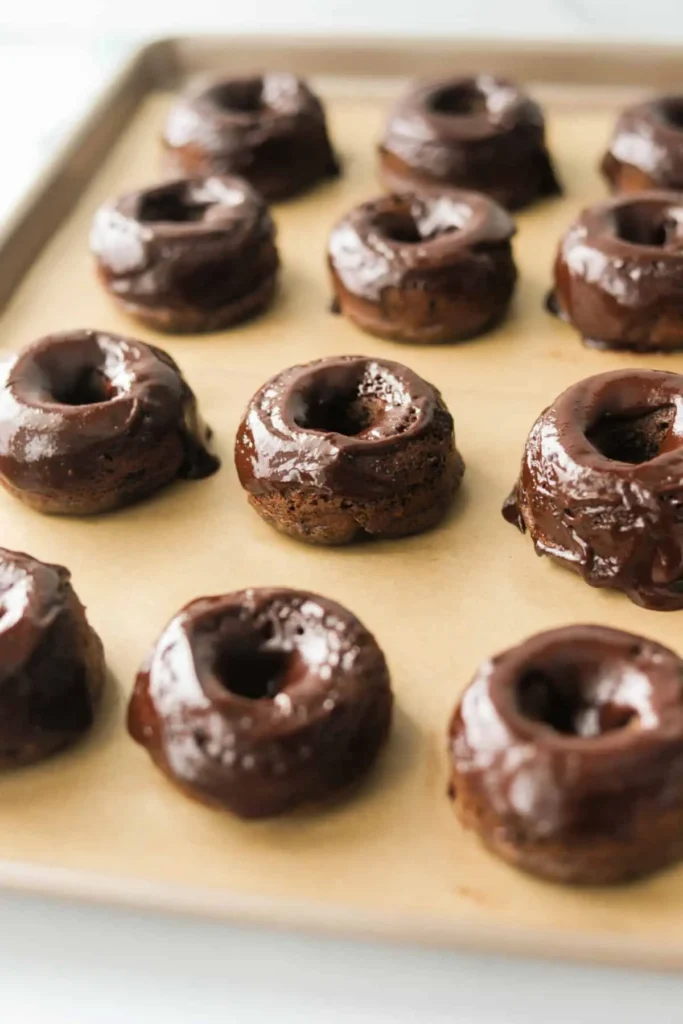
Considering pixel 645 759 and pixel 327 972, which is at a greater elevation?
Result: pixel 645 759

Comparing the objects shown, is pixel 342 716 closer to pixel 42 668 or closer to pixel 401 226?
pixel 42 668

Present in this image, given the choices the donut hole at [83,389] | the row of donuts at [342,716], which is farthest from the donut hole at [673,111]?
the row of donuts at [342,716]

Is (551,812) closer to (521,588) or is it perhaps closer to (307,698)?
(307,698)

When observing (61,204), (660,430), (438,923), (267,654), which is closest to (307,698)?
(267,654)

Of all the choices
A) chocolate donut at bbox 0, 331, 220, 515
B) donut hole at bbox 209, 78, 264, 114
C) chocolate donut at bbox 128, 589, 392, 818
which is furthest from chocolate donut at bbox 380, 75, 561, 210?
chocolate donut at bbox 128, 589, 392, 818

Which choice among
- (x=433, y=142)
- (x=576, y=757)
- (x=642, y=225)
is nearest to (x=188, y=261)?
(x=433, y=142)

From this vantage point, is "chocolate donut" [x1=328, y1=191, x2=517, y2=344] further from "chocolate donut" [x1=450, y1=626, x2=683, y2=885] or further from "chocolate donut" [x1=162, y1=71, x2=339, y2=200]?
"chocolate donut" [x1=450, y1=626, x2=683, y2=885]
